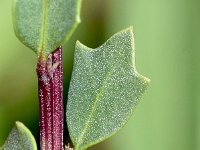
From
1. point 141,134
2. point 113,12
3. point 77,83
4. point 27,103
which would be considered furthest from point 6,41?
point 77,83

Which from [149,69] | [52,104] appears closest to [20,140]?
[52,104]

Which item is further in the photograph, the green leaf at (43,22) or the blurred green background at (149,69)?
the blurred green background at (149,69)

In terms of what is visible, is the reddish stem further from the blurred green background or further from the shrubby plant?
the blurred green background

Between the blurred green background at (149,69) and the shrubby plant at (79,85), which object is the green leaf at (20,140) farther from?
the blurred green background at (149,69)

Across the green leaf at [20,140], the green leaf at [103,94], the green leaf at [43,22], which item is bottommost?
the green leaf at [20,140]

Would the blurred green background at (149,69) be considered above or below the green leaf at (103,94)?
below

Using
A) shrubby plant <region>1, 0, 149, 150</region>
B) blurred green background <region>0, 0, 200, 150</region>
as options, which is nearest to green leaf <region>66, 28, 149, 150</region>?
shrubby plant <region>1, 0, 149, 150</region>

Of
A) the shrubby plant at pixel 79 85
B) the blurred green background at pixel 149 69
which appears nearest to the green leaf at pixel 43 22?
the shrubby plant at pixel 79 85
